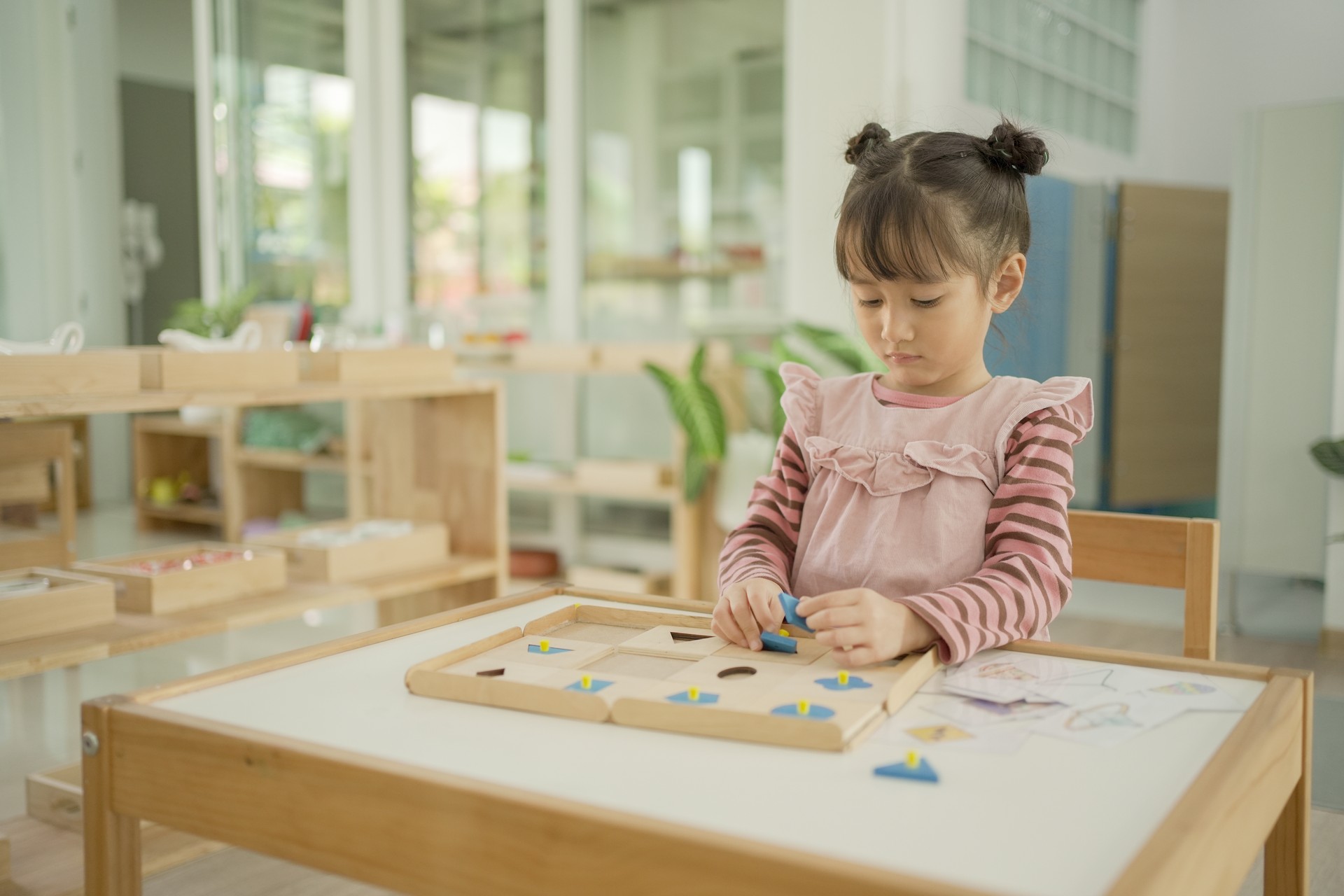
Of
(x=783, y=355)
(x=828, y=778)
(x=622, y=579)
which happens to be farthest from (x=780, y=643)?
(x=622, y=579)

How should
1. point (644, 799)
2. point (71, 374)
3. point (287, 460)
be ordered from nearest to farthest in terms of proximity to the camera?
point (644, 799) → point (71, 374) → point (287, 460)

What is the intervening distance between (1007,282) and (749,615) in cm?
52

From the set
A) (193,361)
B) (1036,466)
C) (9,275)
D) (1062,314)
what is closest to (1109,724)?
(1036,466)

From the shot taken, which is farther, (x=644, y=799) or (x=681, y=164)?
(x=681, y=164)

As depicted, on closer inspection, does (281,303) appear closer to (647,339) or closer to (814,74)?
(647,339)

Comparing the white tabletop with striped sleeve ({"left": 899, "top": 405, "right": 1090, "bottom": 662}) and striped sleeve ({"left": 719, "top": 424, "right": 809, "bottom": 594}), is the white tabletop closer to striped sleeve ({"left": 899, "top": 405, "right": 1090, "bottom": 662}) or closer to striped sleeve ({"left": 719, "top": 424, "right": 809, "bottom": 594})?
striped sleeve ({"left": 899, "top": 405, "right": 1090, "bottom": 662})

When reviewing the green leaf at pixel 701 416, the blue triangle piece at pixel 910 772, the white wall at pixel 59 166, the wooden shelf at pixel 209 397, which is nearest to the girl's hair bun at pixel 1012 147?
the blue triangle piece at pixel 910 772

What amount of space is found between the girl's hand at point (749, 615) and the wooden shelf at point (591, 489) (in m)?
3.00

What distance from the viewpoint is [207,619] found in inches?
86.2

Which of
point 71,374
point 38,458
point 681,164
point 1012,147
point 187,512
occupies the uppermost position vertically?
point 681,164

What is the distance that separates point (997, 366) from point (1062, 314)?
3.52 ft

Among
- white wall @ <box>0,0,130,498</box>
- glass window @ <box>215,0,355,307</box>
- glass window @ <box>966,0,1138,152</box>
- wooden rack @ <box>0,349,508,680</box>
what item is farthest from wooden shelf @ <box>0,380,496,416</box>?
white wall @ <box>0,0,130,498</box>

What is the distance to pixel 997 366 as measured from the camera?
419 centimetres

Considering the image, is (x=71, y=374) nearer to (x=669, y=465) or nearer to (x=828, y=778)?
(x=828, y=778)
